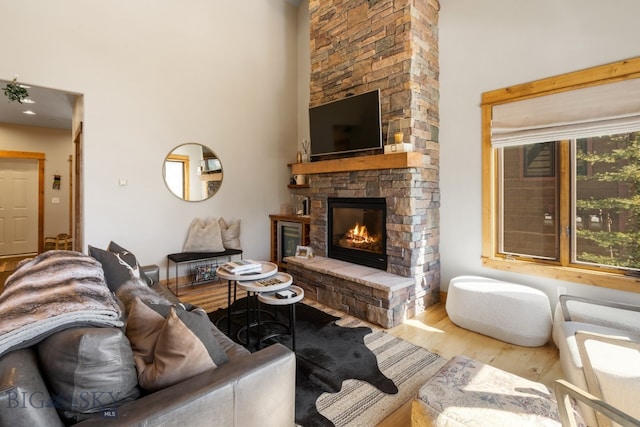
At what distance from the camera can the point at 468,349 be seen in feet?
8.30

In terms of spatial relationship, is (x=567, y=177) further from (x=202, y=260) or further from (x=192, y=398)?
(x=202, y=260)

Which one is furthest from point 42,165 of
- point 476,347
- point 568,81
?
point 568,81

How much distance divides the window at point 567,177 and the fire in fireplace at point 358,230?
1062 mm

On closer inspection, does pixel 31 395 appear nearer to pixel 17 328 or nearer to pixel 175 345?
pixel 17 328

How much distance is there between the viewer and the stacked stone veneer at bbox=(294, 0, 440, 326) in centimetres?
313

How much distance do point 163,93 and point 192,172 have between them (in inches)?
42.3

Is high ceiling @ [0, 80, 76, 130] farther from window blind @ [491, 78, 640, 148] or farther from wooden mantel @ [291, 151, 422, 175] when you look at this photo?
window blind @ [491, 78, 640, 148]

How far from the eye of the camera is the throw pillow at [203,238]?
425 centimetres

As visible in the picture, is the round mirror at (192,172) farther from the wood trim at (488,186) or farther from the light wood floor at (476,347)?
the wood trim at (488,186)

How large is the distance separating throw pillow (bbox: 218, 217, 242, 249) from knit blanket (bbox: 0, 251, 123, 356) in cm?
313

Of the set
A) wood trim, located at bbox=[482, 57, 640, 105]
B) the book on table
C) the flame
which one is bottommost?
the book on table

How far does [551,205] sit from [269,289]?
2.67 metres

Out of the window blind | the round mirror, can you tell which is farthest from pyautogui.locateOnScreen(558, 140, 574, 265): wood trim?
the round mirror

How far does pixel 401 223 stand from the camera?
125 inches
